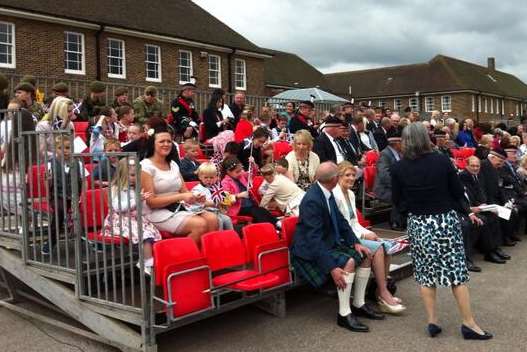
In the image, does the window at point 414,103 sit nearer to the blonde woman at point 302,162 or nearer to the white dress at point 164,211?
the blonde woman at point 302,162

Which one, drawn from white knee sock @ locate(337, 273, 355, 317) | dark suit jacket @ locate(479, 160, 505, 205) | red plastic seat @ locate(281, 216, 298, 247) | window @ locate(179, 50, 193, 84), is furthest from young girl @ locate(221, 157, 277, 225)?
window @ locate(179, 50, 193, 84)

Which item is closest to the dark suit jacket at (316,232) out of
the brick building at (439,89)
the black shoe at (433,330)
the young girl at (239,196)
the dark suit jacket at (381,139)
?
the black shoe at (433,330)

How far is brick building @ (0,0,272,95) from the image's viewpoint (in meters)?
20.7

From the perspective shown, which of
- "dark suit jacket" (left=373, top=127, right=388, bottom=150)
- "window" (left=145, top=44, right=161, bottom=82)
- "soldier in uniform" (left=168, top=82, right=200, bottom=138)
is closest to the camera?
"soldier in uniform" (left=168, top=82, right=200, bottom=138)

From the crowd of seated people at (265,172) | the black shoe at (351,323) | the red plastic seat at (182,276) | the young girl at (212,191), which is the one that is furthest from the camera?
the young girl at (212,191)

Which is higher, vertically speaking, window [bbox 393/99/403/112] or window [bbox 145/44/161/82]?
window [bbox 393/99/403/112]

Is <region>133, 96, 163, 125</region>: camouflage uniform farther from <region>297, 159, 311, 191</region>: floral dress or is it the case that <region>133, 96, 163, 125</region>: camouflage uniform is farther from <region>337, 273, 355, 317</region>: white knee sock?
<region>337, 273, 355, 317</region>: white knee sock

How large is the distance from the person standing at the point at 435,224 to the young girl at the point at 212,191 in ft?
6.27

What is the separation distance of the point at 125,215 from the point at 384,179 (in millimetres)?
4936

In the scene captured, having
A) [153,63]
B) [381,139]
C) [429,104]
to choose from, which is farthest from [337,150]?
Answer: [429,104]

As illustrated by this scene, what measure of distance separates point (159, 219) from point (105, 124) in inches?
144

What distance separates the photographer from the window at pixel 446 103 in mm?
52459

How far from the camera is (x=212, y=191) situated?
20.1 feet

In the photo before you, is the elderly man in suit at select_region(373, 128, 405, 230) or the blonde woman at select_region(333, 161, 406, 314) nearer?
the blonde woman at select_region(333, 161, 406, 314)
